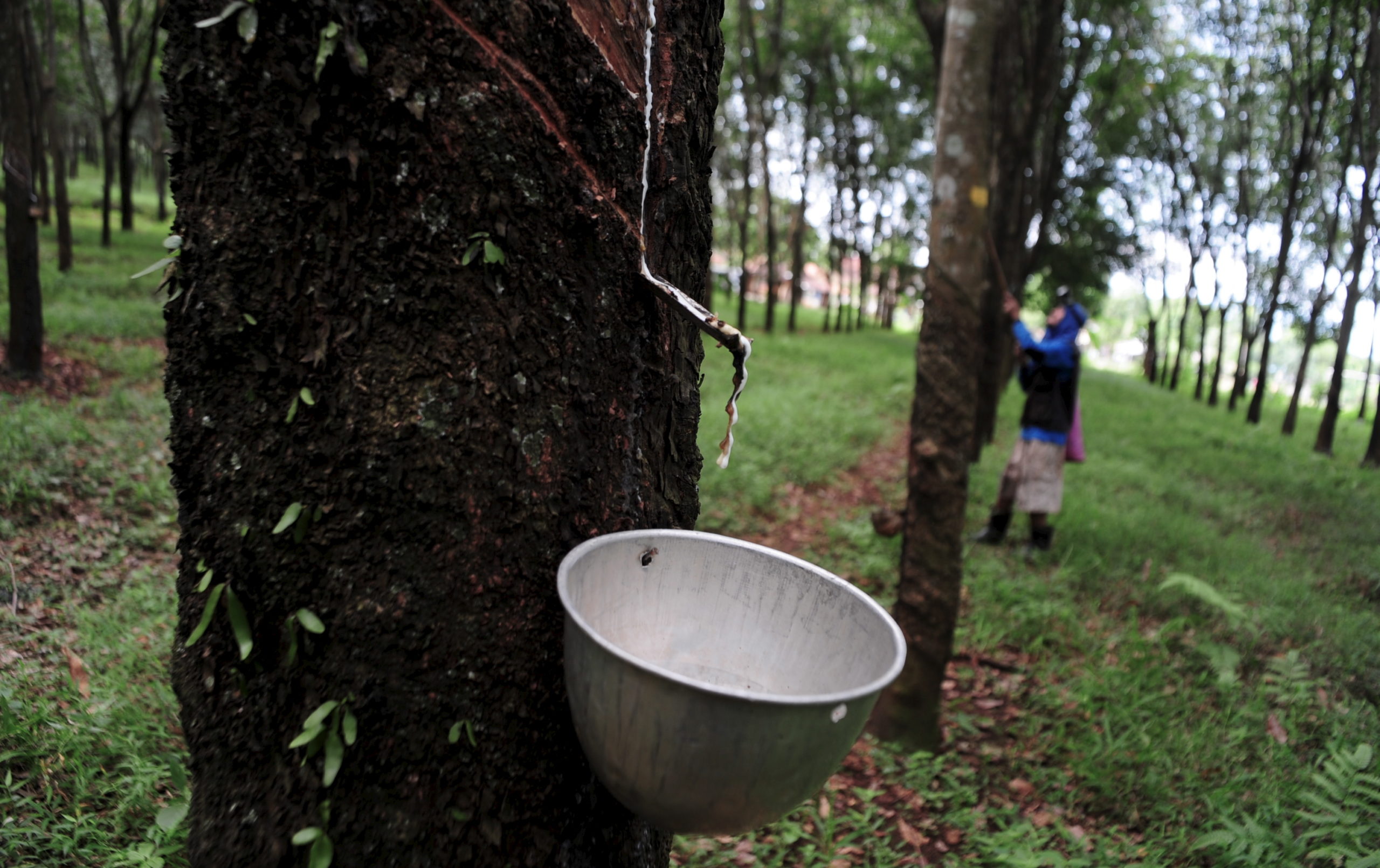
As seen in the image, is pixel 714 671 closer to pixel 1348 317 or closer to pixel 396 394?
pixel 396 394

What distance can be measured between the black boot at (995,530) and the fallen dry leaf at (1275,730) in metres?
2.37

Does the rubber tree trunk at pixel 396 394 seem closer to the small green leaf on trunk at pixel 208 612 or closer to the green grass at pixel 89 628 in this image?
the small green leaf on trunk at pixel 208 612

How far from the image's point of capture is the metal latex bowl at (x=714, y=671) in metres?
0.98

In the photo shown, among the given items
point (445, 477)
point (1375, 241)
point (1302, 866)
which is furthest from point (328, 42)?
point (1375, 241)

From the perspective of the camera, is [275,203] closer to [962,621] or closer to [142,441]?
[962,621]

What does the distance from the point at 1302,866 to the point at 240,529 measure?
352 cm

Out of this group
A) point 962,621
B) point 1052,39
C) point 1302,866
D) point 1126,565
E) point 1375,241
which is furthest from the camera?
point 1375,241

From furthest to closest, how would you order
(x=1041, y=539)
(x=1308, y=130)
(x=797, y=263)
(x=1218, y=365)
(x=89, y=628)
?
(x=797, y=263), (x=1218, y=365), (x=1308, y=130), (x=1041, y=539), (x=89, y=628)

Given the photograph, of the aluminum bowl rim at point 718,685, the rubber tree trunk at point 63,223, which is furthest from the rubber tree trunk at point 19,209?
the aluminum bowl rim at point 718,685

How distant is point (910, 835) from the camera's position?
2955mm

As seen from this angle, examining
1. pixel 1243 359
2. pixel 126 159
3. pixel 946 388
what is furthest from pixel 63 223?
pixel 1243 359

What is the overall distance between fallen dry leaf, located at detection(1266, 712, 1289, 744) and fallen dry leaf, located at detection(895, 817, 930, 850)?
1.97 meters

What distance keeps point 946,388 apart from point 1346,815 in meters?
2.18

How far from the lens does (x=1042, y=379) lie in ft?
18.7
